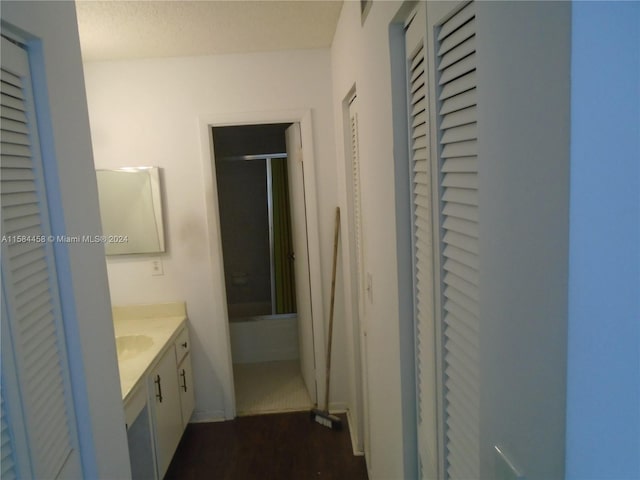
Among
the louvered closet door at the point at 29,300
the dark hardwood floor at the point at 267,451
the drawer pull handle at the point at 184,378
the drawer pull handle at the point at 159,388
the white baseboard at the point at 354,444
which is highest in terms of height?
the louvered closet door at the point at 29,300

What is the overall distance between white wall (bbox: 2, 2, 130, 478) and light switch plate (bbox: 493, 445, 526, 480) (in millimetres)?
1054

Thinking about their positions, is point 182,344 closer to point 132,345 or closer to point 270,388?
point 132,345

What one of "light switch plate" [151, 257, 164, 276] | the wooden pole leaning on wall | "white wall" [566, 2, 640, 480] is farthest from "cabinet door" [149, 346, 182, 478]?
"white wall" [566, 2, 640, 480]

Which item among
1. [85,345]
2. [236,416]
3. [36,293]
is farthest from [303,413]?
[36,293]

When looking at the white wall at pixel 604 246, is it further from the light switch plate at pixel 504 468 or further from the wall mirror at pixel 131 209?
the wall mirror at pixel 131 209

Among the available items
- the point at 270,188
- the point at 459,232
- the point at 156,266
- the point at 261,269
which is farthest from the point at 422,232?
the point at 261,269

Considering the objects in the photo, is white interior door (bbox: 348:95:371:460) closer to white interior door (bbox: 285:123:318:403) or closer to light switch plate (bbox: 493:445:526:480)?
white interior door (bbox: 285:123:318:403)

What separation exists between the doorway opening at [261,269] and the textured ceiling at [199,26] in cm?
95

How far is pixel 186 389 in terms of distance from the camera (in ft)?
9.84

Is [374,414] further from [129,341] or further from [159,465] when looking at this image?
[129,341]

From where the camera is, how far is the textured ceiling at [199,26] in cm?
213

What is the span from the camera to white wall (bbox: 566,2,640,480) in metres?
0.52

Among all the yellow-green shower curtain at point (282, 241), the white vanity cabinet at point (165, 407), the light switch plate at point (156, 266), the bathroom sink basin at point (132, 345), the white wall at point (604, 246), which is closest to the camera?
the white wall at point (604, 246)

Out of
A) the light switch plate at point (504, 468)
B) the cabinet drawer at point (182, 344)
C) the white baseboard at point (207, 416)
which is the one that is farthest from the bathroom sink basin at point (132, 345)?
the light switch plate at point (504, 468)
